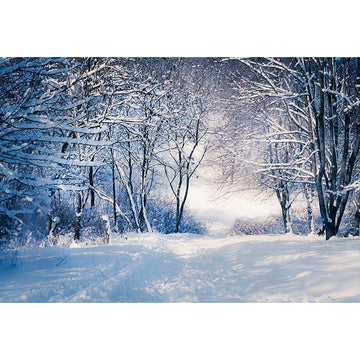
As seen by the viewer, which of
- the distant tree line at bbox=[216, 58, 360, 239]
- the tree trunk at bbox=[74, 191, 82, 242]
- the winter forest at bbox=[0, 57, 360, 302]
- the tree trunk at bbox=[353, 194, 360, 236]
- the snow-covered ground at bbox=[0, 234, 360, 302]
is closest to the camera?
the snow-covered ground at bbox=[0, 234, 360, 302]

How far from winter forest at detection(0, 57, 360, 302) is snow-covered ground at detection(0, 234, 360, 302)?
0.01 meters

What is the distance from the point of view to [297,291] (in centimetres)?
236

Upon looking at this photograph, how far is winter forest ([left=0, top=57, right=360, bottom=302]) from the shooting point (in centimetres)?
251

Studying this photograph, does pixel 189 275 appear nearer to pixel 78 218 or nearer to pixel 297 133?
pixel 78 218

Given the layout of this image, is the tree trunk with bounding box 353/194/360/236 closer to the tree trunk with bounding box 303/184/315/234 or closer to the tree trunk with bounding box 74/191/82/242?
the tree trunk with bounding box 303/184/315/234

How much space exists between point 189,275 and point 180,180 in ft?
5.48

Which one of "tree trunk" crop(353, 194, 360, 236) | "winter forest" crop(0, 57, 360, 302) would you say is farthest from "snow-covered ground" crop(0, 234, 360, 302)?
"tree trunk" crop(353, 194, 360, 236)

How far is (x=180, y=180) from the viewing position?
4.03 metres

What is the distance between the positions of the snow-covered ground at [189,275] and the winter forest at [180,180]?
0.01 meters

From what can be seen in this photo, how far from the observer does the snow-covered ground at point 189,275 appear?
2377 millimetres

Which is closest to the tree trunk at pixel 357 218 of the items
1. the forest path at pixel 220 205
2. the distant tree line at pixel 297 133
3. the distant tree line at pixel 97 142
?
the distant tree line at pixel 297 133
